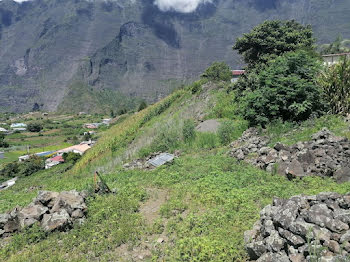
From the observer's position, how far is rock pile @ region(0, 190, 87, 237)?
519 centimetres

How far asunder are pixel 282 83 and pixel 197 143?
3.88 m

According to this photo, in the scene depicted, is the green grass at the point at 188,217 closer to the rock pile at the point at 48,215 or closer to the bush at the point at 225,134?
the rock pile at the point at 48,215

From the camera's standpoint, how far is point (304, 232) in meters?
3.24

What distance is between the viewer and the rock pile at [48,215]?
5.19 m

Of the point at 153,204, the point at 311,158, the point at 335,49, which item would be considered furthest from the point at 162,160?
the point at 335,49

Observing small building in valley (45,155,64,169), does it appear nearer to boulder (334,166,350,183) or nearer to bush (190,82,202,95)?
bush (190,82,202,95)

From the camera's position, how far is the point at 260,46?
57.3ft

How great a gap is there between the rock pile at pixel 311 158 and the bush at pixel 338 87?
2.85 metres

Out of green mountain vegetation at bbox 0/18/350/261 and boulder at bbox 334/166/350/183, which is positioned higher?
boulder at bbox 334/166/350/183

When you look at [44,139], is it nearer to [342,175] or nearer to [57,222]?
[57,222]

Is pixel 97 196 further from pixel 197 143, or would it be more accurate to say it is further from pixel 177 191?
pixel 197 143

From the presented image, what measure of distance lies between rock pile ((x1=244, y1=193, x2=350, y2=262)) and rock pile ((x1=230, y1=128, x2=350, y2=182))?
2.39 metres

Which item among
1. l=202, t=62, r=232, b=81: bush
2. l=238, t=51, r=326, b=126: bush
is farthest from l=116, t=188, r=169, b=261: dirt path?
l=202, t=62, r=232, b=81: bush

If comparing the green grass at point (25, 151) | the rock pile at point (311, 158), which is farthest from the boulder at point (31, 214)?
the green grass at point (25, 151)
